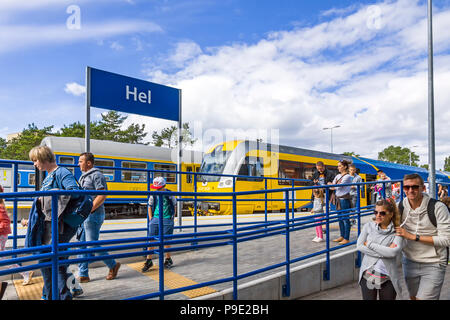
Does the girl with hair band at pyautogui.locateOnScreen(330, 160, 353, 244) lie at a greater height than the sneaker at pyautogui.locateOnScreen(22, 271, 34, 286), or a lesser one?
greater

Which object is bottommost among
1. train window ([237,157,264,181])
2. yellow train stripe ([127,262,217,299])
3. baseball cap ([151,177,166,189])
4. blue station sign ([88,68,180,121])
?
yellow train stripe ([127,262,217,299])

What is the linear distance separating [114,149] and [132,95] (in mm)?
8753

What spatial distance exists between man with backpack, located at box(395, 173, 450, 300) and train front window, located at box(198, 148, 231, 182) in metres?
10.6

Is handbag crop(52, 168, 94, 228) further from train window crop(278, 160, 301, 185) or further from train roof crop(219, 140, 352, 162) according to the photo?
train window crop(278, 160, 301, 185)

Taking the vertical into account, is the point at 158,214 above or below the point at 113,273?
above

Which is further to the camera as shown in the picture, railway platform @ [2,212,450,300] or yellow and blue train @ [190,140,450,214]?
yellow and blue train @ [190,140,450,214]

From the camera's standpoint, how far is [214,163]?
14.5 m

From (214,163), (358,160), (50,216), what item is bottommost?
(50,216)

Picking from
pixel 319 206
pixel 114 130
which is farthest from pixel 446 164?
pixel 319 206

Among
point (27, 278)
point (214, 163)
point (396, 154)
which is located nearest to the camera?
point (27, 278)

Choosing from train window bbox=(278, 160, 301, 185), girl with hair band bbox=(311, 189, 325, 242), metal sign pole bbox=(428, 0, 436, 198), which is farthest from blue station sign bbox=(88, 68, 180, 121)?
metal sign pole bbox=(428, 0, 436, 198)

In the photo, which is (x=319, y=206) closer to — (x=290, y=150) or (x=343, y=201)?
(x=343, y=201)

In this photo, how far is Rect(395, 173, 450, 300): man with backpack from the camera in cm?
306
